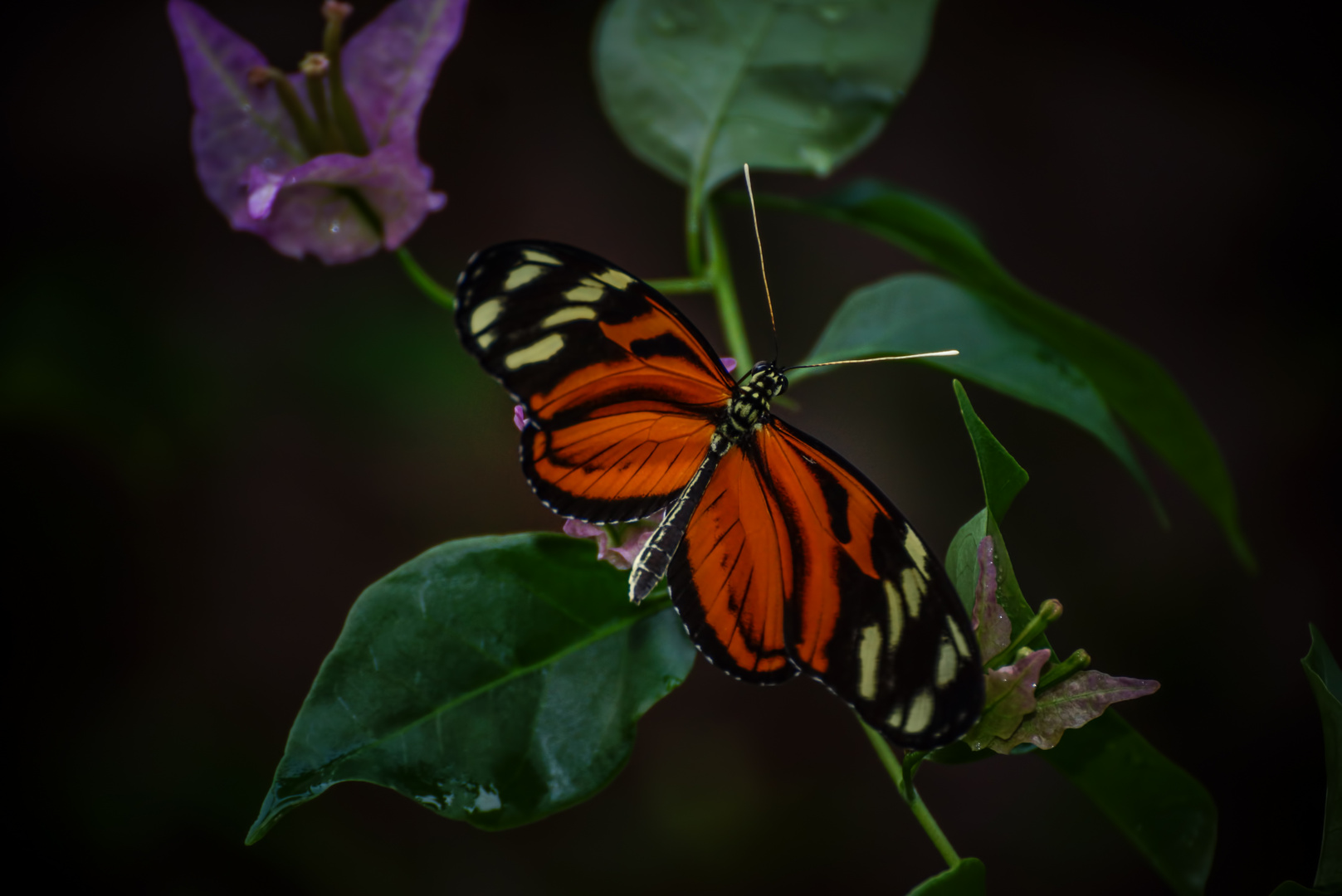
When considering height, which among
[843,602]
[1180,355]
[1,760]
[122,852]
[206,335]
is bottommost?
[122,852]

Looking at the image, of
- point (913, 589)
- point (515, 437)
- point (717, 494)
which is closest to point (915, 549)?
point (913, 589)

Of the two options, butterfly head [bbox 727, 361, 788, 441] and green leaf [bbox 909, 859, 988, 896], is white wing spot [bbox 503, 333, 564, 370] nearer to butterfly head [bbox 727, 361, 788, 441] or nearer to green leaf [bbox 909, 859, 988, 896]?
butterfly head [bbox 727, 361, 788, 441]

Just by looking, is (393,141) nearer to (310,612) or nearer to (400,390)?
(400,390)

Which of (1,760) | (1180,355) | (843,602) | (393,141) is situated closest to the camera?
(843,602)

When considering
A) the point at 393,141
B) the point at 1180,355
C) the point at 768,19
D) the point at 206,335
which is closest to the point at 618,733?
the point at 393,141

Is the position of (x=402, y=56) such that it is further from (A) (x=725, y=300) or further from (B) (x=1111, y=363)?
(B) (x=1111, y=363)

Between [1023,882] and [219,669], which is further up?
[219,669]
